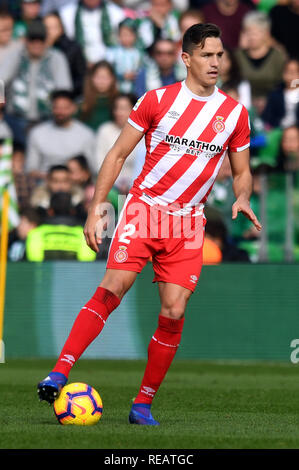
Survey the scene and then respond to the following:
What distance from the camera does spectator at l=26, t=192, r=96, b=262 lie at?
13.7 m

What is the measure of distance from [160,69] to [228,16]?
5.48ft

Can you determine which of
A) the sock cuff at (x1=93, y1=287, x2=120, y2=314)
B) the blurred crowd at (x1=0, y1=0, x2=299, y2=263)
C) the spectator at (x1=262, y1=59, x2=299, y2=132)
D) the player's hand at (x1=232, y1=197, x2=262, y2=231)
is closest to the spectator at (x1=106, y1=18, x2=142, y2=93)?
the blurred crowd at (x1=0, y1=0, x2=299, y2=263)

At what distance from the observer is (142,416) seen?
23.2 ft

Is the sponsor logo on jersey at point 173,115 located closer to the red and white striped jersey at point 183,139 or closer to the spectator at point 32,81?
the red and white striped jersey at point 183,139

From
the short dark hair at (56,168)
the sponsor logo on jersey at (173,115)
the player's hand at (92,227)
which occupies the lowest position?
the short dark hair at (56,168)

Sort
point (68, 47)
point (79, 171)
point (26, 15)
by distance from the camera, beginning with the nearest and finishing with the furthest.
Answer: point (79, 171), point (68, 47), point (26, 15)

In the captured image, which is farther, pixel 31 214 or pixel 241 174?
pixel 31 214

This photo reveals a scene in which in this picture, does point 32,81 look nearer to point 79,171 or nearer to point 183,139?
point 79,171

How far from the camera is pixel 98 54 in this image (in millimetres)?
16344

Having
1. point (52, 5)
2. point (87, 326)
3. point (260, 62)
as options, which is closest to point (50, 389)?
point (87, 326)

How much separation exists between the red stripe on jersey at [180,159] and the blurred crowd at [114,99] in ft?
18.5

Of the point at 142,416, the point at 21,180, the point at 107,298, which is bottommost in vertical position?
the point at 21,180

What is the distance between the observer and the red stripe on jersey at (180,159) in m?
7.21

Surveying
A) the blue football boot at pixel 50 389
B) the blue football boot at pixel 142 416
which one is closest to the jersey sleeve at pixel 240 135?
the blue football boot at pixel 142 416
